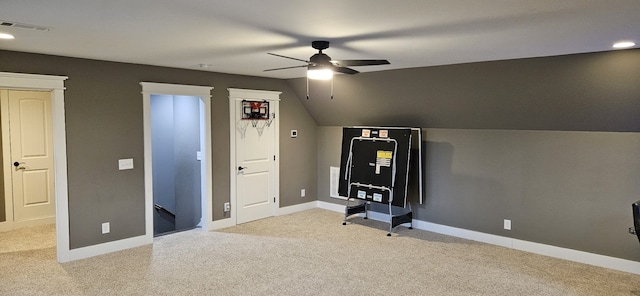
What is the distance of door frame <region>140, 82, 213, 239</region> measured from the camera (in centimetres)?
500

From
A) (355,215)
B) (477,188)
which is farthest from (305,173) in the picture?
(477,188)

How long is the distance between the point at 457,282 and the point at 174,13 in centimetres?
345

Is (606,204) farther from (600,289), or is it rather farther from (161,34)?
(161,34)

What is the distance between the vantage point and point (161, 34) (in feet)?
10.3

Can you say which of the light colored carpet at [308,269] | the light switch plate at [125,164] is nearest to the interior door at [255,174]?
the light colored carpet at [308,269]

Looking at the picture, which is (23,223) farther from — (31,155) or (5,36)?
(5,36)

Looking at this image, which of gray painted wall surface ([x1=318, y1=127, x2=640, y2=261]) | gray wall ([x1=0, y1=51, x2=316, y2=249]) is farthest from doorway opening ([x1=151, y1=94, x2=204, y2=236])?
gray painted wall surface ([x1=318, y1=127, x2=640, y2=261])

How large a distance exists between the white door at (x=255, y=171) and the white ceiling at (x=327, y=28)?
6.71 ft

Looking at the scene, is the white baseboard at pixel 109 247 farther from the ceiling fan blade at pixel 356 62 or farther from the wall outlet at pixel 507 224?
the wall outlet at pixel 507 224

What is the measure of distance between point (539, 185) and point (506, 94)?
1.19 m

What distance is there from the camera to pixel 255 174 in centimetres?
632

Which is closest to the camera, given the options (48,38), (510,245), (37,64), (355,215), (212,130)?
(48,38)

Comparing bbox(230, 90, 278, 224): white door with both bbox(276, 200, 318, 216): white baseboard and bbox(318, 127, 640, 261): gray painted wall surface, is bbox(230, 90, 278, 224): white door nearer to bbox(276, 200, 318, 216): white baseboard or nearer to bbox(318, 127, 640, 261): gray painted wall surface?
bbox(276, 200, 318, 216): white baseboard

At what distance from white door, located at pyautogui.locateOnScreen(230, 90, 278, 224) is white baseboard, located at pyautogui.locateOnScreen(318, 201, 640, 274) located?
1.84 metres
